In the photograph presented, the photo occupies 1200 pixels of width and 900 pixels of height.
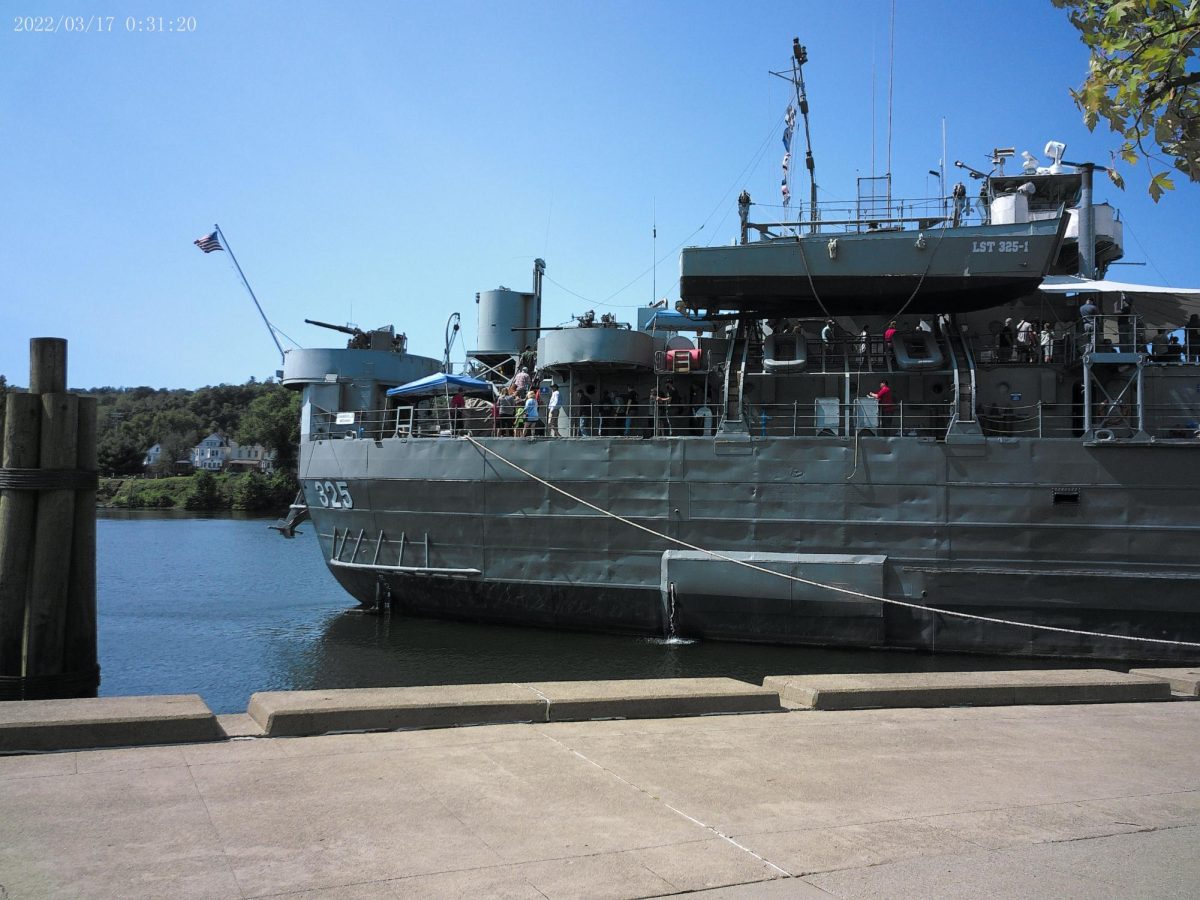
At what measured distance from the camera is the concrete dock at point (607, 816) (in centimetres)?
Answer: 384

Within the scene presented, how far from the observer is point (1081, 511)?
1526cm

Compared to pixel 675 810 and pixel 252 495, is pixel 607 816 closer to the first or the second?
pixel 675 810

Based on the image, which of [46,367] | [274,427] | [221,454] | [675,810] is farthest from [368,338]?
[221,454]

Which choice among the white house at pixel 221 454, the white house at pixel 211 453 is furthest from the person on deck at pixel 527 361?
the white house at pixel 211 453

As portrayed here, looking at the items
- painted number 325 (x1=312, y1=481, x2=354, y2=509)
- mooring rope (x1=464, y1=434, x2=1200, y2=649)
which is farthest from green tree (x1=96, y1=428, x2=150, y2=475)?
mooring rope (x1=464, y1=434, x2=1200, y2=649)

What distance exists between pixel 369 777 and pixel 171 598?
2203 centimetres

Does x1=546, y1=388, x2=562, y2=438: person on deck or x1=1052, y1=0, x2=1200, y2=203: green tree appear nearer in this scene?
x1=1052, y1=0, x2=1200, y2=203: green tree

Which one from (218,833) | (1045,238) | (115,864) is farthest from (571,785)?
(1045,238)

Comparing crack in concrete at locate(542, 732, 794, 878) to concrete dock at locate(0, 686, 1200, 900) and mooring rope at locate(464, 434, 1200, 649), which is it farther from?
mooring rope at locate(464, 434, 1200, 649)

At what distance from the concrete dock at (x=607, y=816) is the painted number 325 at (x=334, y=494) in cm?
1439

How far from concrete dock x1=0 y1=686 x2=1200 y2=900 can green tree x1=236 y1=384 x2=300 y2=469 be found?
92.8 meters

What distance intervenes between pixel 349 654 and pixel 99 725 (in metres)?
11.8

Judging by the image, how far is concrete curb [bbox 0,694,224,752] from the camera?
546 cm

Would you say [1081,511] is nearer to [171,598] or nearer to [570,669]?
[570,669]
